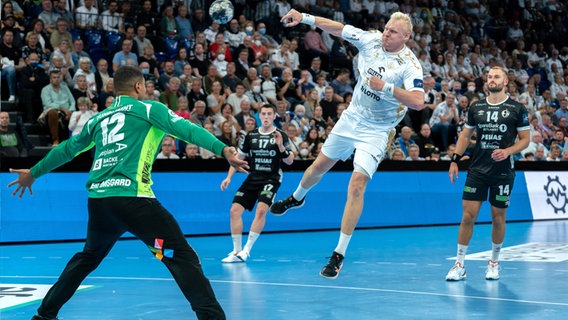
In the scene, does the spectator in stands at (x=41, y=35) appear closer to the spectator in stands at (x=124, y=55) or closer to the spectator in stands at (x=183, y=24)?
the spectator in stands at (x=124, y=55)

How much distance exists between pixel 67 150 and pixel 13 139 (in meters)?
9.51

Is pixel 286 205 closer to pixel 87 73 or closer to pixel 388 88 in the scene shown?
pixel 388 88

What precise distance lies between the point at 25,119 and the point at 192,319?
10.9 m

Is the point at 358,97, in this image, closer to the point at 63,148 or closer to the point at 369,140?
the point at 369,140

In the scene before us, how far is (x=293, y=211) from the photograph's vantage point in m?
17.6

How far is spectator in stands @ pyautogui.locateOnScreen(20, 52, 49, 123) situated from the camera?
56.6ft

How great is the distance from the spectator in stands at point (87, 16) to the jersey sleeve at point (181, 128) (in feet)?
45.1

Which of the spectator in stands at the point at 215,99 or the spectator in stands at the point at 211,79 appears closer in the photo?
the spectator in stands at the point at 215,99

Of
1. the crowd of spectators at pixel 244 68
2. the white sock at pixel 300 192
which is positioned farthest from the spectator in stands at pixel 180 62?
the white sock at pixel 300 192

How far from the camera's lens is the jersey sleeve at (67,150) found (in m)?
6.71

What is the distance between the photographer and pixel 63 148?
680 cm

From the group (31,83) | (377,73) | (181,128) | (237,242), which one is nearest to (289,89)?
(31,83)

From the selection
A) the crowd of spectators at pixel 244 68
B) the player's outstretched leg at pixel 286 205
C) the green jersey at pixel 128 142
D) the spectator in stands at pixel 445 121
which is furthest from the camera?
the spectator in stands at pixel 445 121

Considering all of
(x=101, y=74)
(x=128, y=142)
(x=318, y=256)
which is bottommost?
(x=318, y=256)
